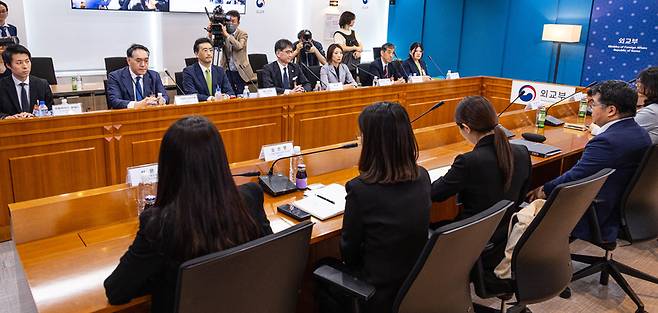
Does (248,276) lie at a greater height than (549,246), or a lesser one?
greater

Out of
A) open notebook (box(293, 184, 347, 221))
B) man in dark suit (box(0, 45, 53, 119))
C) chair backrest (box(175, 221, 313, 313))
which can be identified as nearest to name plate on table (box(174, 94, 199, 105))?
man in dark suit (box(0, 45, 53, 119))

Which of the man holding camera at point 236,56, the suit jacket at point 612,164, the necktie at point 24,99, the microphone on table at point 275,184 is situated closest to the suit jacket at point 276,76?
the man holding camera at point 236,56

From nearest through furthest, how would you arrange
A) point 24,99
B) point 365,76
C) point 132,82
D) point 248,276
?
point 248,276 → point 24,99 → point 132,82 → point 365,76

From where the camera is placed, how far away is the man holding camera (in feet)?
19.2

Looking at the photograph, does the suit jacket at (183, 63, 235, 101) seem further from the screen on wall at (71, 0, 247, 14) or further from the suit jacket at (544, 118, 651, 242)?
the suit jacket at (544, 118, 651, 242)

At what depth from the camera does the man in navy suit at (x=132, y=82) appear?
13.0ft

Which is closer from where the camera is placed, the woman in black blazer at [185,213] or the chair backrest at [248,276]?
the chair backrest at [248,276]

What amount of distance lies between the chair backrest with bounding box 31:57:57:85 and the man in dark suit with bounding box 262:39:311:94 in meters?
2.22

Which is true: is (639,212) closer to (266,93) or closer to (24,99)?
(266,93)

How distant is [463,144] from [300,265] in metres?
2.27

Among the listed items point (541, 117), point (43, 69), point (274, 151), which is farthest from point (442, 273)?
point (43, 69)

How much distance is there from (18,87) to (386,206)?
337cm

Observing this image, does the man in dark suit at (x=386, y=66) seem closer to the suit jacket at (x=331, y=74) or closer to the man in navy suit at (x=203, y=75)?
the suit jacket at (x=331, y=74)

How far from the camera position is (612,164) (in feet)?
8.06
